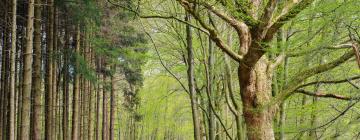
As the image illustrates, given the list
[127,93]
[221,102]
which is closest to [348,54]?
[221,102]

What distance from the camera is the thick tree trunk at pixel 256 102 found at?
5.57 m

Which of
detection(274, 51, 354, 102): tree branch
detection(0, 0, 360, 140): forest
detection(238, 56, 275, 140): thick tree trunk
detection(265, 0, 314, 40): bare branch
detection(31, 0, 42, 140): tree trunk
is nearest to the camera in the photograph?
detection(265, 0, 314, 40): bare branch

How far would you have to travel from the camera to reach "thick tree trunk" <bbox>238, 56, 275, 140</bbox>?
557 centimetres

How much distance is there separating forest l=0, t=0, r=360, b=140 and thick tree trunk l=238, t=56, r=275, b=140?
1 centimetres

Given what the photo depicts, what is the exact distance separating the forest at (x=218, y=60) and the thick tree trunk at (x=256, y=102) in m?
0.01

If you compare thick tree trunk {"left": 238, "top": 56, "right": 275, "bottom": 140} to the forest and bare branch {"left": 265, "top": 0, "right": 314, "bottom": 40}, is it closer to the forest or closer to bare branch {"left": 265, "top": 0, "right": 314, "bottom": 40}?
the forest

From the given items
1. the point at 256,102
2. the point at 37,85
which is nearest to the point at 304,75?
the point at 256,102

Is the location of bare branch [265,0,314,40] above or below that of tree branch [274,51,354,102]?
above

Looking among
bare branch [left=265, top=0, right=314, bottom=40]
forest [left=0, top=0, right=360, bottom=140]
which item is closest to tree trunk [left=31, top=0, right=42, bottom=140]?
forest [left=0, top=0, right=360, bottom=140]

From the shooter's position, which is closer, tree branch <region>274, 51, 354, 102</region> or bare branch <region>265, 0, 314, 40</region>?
bare branch <region>265, 0, 314, 40</region>

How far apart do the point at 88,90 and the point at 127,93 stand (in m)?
4.25

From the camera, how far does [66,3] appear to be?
13.1 m

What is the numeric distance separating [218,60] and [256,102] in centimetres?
602

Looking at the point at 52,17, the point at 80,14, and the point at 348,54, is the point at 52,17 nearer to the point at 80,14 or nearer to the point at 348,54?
the point at 80,14
